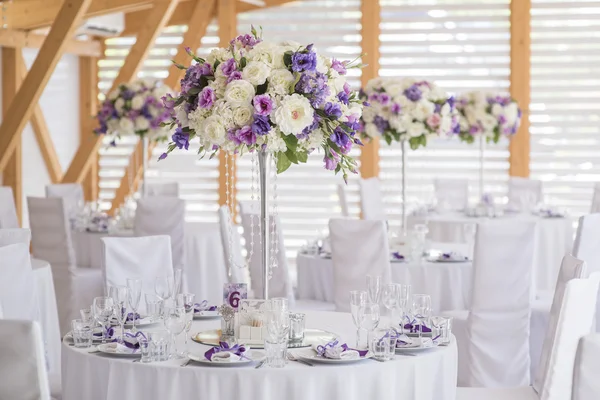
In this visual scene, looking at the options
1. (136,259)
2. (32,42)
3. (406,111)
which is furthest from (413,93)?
(32,42)

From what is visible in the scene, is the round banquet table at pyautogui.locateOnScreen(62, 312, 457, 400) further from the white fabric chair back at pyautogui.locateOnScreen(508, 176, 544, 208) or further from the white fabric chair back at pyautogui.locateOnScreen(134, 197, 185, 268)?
the white fabric chair back at pyautogui.locateOnScreen(508, 176, 544, 208)

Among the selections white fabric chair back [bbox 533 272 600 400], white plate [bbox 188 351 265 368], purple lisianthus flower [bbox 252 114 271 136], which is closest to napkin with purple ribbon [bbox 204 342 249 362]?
white plate [bbox 188 351 265 368]

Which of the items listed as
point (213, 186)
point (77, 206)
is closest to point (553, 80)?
point (213, 186)

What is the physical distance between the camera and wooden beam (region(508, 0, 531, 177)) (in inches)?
376

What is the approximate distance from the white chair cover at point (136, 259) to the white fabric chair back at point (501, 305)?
156 centimetres

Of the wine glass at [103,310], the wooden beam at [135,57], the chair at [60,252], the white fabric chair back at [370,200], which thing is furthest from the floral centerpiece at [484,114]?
the wine glass at [103,310]

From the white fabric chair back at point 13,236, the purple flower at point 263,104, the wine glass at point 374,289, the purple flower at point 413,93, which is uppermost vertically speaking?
the purple flower at point 413,93

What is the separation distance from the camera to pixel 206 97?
134 inches

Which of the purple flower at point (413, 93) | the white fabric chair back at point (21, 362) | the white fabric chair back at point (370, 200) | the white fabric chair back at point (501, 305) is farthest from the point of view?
the white fabric chair back at point (370, 200)

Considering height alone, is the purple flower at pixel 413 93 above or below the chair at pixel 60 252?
above

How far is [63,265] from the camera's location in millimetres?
6797

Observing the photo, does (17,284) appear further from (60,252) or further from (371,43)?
(371,43)

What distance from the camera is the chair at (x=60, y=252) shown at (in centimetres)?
671

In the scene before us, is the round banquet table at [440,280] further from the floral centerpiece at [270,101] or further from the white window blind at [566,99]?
the white window blind at [566,99]
